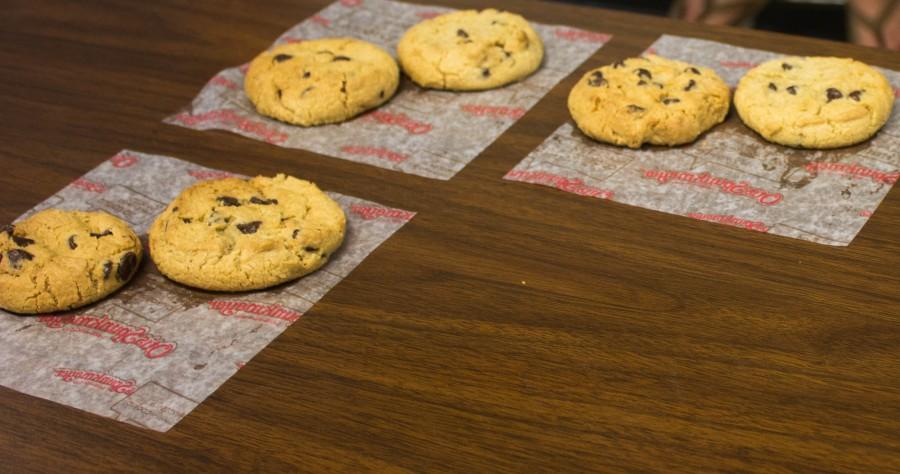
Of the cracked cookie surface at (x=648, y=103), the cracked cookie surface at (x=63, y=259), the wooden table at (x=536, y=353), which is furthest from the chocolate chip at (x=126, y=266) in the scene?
the cracked cookie surface at (x=648, y=103)

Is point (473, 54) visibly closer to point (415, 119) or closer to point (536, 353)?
point (415, 119)

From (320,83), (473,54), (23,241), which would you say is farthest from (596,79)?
(23,241)

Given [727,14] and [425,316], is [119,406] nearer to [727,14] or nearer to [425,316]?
[425,316]

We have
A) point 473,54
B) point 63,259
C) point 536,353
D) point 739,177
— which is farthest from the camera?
point 473,54

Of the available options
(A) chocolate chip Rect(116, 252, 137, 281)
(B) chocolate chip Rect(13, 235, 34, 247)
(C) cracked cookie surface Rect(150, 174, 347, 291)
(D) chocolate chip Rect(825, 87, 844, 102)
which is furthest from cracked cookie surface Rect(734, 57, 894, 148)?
(B) chocolate chip Rect(13, 235, 34, 247)

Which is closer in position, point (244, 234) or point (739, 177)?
point (244, 234)


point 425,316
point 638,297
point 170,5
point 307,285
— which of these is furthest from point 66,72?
point 638,297

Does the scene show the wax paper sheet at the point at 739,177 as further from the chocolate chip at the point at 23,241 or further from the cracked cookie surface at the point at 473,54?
the chocolate chip at the point at 23,241
